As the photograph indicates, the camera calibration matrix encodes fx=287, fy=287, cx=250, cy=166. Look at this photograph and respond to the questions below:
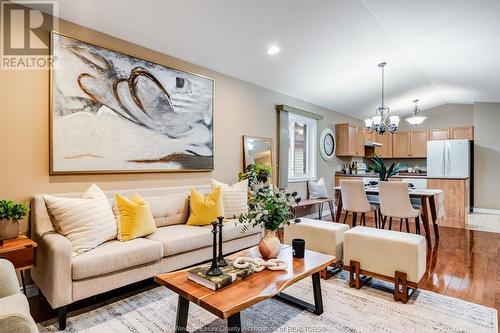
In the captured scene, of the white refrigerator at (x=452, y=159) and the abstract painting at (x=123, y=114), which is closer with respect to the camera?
the abstract painting at (x=123, y=114)

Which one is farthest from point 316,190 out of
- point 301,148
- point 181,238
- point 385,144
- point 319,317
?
point 385,144

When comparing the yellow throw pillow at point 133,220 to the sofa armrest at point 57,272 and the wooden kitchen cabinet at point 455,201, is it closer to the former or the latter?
the sofa armrest at point 57,272

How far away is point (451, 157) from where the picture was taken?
6.77 meters

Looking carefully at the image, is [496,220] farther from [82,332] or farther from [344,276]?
[82,332]

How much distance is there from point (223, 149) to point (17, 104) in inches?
94.2

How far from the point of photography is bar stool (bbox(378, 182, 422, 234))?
151 inches

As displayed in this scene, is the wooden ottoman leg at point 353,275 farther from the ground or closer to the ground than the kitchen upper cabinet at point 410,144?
closer to the ground

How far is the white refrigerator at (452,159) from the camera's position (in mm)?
6636

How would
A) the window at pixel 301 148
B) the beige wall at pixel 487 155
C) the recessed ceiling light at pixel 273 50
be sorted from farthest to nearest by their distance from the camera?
the beige wall at pixel 487 155 < the window at pixel 301 148 < the recessed ceiling light at pixel 273 50

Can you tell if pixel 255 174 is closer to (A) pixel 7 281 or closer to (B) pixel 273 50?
(B) pixel 273 50

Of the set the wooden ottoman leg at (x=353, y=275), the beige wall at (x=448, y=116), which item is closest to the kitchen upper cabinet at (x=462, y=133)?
the beige wall at (x=448, y=116)

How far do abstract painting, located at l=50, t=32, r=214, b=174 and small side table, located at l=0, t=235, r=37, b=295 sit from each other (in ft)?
2.53

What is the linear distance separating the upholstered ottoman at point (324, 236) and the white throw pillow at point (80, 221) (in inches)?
74.4

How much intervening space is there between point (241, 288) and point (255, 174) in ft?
8.80
